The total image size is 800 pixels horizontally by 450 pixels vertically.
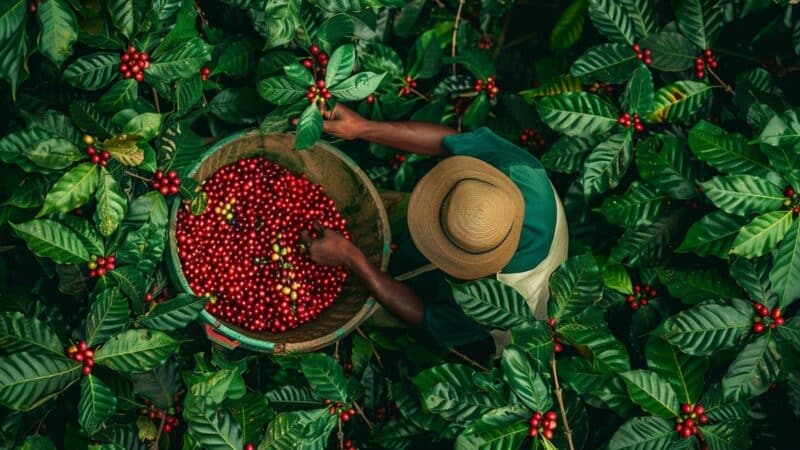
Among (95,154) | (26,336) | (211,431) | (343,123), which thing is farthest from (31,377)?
(343,123)

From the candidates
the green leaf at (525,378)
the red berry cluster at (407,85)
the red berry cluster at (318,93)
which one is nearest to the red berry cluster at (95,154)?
the red berry cluster at (318,93)

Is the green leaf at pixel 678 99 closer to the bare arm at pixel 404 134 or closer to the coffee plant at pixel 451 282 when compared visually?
the coffee plant at pixel 451 282

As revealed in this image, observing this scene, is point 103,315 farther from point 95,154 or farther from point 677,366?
point 677,366

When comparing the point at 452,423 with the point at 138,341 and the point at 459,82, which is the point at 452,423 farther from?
the point at 459,82

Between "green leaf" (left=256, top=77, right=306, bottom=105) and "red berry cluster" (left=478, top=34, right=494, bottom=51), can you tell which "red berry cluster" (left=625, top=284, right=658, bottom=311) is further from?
"green leaf" (left=256, top=77, right=306, bottom=105)

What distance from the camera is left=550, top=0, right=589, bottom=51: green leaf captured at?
9.38ft

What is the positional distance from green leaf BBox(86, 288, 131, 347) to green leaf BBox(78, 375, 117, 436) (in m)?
0.11

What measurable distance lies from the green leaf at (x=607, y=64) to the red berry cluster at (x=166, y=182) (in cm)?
138

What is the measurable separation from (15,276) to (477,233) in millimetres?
1597

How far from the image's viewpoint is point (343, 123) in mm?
2559

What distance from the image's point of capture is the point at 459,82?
2.84 m

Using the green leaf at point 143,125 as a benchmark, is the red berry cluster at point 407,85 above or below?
below

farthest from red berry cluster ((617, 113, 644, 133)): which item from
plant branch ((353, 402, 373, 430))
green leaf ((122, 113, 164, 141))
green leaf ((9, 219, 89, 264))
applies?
green leaf ((9, 219, 89, 264))

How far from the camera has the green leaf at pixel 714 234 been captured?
7.07 ft
